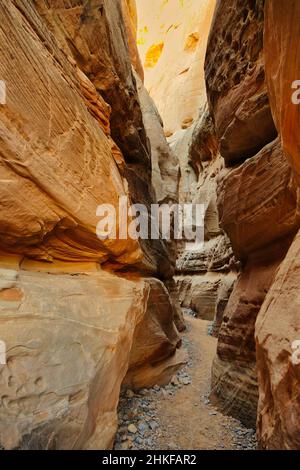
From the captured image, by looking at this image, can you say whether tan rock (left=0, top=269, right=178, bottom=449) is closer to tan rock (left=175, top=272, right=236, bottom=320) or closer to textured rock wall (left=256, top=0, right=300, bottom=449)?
textured rock wall (left=256, top=0, right=300, bottom=449)

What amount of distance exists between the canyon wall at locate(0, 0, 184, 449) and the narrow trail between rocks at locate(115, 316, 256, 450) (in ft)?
3.56

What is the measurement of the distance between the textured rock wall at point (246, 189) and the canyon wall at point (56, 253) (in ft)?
6.68

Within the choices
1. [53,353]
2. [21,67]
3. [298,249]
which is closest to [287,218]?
[298,249]

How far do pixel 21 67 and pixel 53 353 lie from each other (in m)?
2.92

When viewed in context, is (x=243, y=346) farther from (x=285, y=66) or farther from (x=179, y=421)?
(x=285, y=66)

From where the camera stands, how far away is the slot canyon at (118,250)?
2049mm

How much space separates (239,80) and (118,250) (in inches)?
151

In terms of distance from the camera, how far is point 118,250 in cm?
A: 379

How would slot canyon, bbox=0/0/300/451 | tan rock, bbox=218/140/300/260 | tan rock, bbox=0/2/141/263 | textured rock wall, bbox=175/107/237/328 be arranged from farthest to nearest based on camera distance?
1. textured rock wall, bbox=175/107/237/328
2. tan rock, bbox=218/140/300/260
3. tan rock, bbox=0/2/141/263
4. slot canyon, bbox=0/0/300/451

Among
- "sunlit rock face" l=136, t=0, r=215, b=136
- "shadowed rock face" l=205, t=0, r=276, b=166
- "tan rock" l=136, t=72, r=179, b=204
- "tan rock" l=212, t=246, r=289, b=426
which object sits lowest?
"tan rock" l=212, t=246, r=289, b=426

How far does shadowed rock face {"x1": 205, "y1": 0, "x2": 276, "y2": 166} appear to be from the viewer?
418cm

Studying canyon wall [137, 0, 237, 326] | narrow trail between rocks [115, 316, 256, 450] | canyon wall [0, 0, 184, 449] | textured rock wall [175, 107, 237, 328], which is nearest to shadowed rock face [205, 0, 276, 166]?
canyon wall [0, 0, 184, 449]

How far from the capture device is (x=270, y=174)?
4.04m

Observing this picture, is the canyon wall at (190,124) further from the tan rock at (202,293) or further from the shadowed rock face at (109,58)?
the shadowed rock face at (109,58)
